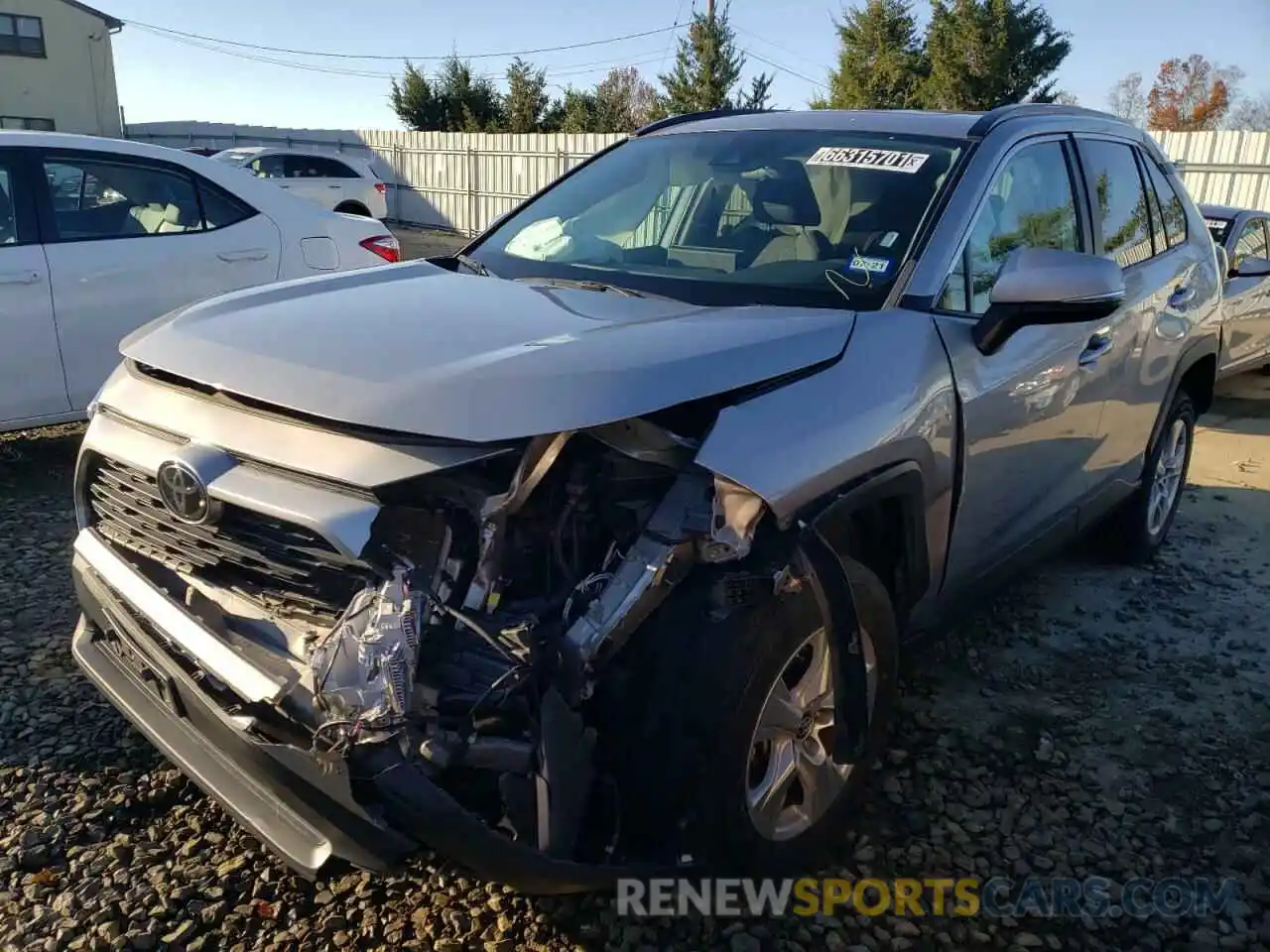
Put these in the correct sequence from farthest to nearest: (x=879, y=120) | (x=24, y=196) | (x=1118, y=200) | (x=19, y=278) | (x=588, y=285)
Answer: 1. (x=24, y=196)
2. (x=19, y=278)
3. (x=1118, y=200)
4. (x=879, y=120)
5. (x=588, y=285)

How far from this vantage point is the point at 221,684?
2170 millimetres

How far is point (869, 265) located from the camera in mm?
2973

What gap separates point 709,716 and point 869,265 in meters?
1.44

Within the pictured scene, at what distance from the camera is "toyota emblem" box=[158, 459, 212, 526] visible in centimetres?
223

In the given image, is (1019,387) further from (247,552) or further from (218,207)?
(218,207)

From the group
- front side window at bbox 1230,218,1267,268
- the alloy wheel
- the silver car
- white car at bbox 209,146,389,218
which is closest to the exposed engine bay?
the alloy wheel

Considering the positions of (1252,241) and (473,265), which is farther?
(1252,241)

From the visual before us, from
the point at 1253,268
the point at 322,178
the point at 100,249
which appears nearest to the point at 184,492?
the point at 100,249

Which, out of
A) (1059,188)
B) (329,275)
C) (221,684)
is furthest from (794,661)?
(1059,188)

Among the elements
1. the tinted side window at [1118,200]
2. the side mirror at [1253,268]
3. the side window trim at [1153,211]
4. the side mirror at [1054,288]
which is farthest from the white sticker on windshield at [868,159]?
the side mirror at [1253,268]

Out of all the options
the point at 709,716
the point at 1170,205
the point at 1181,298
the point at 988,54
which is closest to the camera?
the point at 709,716

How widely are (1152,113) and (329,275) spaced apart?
200ft

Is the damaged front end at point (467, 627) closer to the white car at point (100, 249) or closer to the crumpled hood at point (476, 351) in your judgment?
the crumpled hood at point (476, 351)

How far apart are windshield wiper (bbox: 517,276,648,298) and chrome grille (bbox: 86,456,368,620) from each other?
4.03 ft
